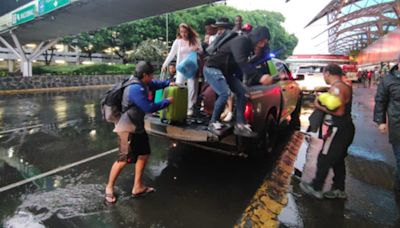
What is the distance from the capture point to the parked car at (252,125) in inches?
174

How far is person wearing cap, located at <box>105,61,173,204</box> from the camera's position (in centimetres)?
366

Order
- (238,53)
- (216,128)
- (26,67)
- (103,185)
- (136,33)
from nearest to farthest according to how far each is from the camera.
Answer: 1. (238,53)
2. (216,128)
3. (103,185)
4. (26,67)
5. (136,33)

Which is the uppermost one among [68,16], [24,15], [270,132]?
[24,15]

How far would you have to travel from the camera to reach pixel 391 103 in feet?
13.4

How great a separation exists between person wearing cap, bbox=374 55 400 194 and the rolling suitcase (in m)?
2.59

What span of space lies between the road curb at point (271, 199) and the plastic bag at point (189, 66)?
77.6 inches

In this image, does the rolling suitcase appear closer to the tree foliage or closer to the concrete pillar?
the concrete pillar

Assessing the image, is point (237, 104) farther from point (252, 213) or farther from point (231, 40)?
point (252, 213)

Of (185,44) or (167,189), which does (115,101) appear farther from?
(185,44)

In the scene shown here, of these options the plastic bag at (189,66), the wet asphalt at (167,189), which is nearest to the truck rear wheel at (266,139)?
the wet asphalt at (167,189)

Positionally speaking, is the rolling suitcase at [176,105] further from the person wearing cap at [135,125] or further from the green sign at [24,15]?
the green sign at [24,15]

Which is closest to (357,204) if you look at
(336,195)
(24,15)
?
(336,195)

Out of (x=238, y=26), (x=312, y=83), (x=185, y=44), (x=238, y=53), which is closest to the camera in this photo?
(x=238, y=53)

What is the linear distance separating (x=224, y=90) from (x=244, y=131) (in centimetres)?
63
